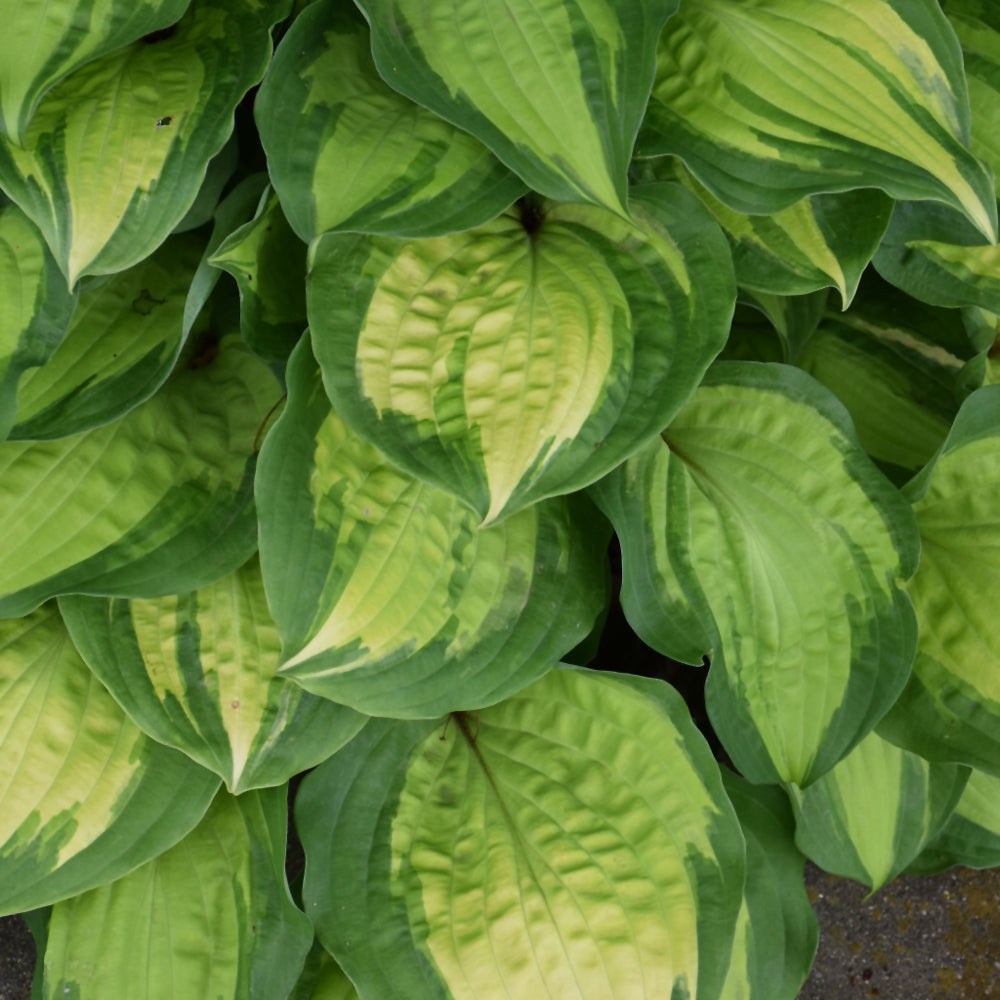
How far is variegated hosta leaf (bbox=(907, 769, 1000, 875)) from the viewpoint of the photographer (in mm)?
1040

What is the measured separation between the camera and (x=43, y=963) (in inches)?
32.9

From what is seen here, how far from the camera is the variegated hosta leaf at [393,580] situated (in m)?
0.67

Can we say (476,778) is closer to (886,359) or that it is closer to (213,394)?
(213,394)

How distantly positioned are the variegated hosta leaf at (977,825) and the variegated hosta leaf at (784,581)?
1.34ft

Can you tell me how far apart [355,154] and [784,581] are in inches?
17.9

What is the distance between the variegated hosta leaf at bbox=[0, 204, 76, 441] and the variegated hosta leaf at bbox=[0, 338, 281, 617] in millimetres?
85

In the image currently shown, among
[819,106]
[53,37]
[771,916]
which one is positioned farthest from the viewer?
[771,916]

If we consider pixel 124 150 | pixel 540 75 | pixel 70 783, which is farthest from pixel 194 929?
pixel 540 75

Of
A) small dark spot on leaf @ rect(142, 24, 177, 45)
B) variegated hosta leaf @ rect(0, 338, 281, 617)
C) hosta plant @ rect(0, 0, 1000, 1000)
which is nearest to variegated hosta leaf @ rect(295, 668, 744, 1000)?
hosta plant @ rect(0, 0, 1000, 1000)

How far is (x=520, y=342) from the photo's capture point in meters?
0.66

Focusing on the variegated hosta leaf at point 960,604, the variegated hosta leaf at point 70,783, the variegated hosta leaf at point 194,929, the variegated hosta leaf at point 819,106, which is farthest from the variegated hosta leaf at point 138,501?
the variegated hosta leaf at point 960,604

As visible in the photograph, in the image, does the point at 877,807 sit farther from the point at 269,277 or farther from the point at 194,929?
the point at 269,277

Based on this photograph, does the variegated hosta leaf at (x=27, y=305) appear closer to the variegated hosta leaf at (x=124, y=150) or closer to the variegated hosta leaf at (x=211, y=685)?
the variegated hosta leaf at (x=124, y=150)

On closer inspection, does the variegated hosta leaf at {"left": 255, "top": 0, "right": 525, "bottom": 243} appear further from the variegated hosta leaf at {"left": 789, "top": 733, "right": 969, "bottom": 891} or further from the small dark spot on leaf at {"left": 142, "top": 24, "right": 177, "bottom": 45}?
the variegated hosta leaf at {"left": 789, "top": 733, "right": 969, "bottom": 891}
